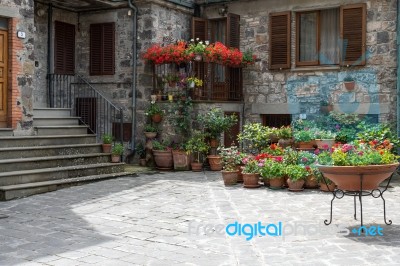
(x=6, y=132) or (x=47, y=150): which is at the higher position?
(x=6, y=132)

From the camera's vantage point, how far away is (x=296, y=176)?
983cm

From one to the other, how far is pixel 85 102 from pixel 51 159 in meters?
4.03

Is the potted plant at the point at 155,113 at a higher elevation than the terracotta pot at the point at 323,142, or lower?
higher

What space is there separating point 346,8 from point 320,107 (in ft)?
8.17

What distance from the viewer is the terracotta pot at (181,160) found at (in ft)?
42.5

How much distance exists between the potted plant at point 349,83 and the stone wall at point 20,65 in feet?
24.1

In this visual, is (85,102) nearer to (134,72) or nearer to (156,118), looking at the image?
Answer: (134,72)

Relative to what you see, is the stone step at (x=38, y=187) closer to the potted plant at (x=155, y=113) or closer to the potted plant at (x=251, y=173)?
the potted plant at (x=155, y=113)

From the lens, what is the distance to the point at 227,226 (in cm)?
677

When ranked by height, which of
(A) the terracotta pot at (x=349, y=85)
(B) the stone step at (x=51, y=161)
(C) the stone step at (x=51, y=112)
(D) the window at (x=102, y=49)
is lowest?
(B) the stone step at (x=51, y=161)

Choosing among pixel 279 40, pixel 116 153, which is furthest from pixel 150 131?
pixel 279 40

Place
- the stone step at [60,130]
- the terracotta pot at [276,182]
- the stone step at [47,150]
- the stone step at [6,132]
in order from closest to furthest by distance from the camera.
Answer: the terracotta pot at [276,182]
the stone step at [47,150]
the stone step at [6,132]
the stone step at [60,130]

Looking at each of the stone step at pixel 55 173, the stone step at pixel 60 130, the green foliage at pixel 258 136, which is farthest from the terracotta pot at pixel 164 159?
the green foliage at pixel 258 136

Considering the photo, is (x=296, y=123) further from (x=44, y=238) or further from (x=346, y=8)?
(x=44, y=238)
